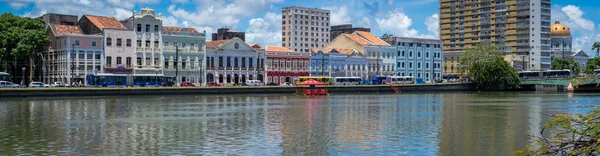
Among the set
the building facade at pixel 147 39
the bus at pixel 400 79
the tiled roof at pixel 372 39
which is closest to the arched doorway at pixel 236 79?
the building facade at pixel 147 39

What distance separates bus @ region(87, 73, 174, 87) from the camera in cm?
10056

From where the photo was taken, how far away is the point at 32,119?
1918 inches

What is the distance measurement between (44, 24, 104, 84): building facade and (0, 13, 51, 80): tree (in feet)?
5.94

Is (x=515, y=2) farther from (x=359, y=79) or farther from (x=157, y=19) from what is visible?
(x=157, y=19)

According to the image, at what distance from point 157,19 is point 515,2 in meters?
111

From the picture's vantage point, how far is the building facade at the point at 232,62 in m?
118

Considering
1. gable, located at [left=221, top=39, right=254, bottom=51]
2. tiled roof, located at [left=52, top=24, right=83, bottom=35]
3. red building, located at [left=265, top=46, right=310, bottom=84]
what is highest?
tiled roof, located at [left=52, top=24, right=83, bottom=35]

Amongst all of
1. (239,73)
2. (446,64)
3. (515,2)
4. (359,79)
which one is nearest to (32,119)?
(239,73)

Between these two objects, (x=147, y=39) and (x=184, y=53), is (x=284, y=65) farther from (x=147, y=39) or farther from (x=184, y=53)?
(x=147, y=39)

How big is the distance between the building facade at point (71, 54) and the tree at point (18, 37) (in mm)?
1809

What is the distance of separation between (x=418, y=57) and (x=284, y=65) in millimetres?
36175

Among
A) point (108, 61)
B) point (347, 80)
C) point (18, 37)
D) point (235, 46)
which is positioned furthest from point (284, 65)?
point (18, 37)

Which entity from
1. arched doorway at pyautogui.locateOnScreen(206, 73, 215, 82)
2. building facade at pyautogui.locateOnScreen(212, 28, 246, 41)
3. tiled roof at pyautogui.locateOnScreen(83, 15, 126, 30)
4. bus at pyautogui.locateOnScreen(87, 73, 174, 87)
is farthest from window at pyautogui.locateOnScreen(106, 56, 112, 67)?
building facade at pyautogui.locateOnScreen(212, 28, 246, 41)

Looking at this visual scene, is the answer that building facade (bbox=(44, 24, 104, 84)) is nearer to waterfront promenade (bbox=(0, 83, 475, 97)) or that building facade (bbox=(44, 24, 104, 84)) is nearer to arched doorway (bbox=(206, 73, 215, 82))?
waterfront promenade (bbox=(0, 83, 475, 97))
